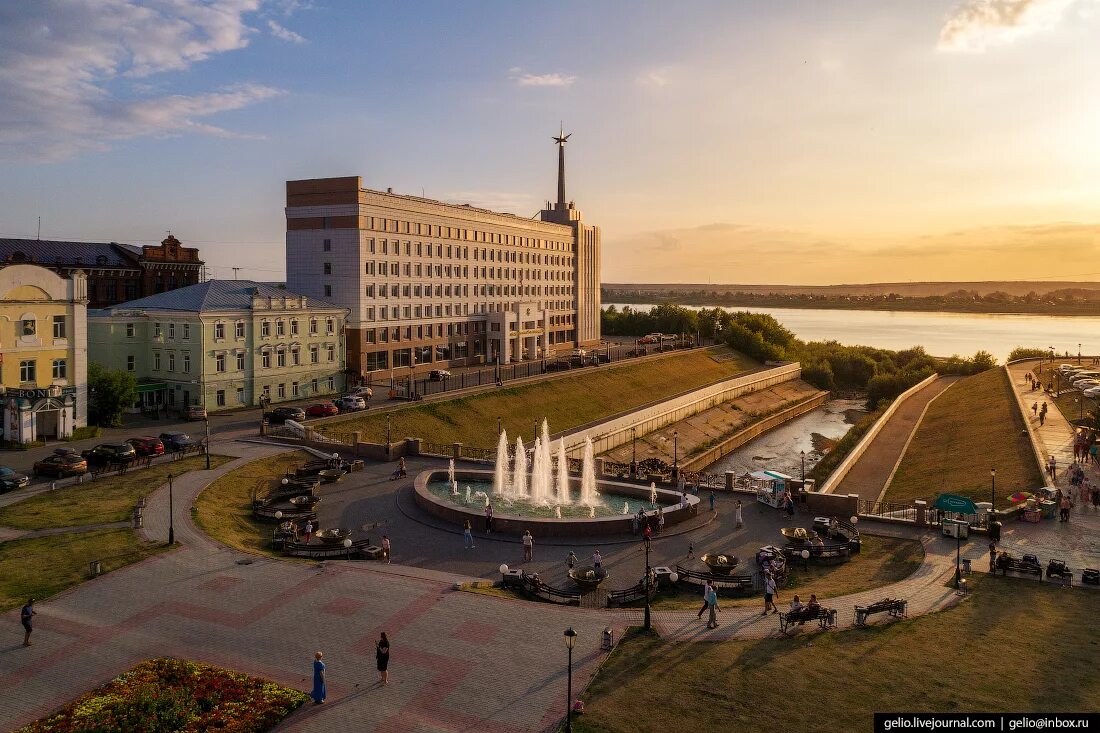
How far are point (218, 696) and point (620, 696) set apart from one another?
9317mm

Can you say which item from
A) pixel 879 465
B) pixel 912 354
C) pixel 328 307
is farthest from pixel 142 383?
pixel 912 354

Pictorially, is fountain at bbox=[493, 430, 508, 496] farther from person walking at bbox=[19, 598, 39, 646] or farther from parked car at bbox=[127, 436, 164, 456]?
person walking at bbox=[19, 598, 39, 646]

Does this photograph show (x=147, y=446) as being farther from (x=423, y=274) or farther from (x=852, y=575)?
(x=423, y=274)

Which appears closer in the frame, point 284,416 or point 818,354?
point 284,416

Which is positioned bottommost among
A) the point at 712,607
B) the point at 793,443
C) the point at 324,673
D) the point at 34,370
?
the point at 793,443

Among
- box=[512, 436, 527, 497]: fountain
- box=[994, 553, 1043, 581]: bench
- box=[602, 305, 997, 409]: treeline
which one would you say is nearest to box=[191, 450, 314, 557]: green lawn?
box=[512, 436, 527, 497]: fountain

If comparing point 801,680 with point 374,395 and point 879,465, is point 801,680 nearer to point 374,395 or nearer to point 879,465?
point 879,465

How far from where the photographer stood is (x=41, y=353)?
4706 cm

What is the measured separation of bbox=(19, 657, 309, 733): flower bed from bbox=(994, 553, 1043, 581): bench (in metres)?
23.2

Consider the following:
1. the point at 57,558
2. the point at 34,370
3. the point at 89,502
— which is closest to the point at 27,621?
the point at 57,558

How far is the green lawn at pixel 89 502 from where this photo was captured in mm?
30547

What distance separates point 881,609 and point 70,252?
87380mm

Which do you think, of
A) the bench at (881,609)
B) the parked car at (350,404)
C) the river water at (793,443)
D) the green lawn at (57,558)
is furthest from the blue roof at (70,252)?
the bench at (881,609)

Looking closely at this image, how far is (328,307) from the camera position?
66.2 meters
